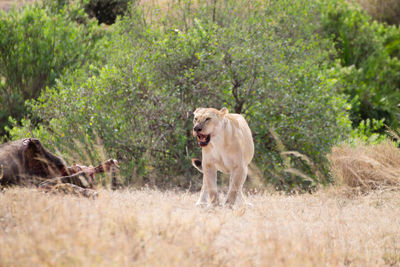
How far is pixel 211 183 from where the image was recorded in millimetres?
6871

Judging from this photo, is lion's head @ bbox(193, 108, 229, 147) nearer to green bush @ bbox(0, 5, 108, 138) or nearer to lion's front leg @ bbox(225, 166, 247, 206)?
lion's front leg @ bbox(225, 166, 247, 206)

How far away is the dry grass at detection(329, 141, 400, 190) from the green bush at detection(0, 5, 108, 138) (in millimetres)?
11463

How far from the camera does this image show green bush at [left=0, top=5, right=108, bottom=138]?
18062 mm

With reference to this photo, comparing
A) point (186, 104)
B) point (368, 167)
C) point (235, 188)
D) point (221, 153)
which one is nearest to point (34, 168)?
point (221, 153)

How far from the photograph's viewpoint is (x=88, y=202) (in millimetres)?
5184

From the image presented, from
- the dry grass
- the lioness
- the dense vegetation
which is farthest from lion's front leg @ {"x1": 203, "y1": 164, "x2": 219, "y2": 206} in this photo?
the dense vegetation

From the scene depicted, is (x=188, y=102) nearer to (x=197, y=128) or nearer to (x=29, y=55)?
(x=197, y=128)

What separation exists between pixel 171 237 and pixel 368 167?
6.05 m

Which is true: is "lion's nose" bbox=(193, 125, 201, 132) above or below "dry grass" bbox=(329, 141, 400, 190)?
above

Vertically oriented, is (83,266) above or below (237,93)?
above

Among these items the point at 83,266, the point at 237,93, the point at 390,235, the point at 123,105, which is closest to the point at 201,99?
the point at 237,93

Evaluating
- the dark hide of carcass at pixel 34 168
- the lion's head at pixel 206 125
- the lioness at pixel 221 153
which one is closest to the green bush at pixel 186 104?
the dark hide of carcass at pixel 34 168

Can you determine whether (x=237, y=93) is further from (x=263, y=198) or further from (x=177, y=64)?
(x=263, y=198)

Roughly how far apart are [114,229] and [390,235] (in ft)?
11.4
